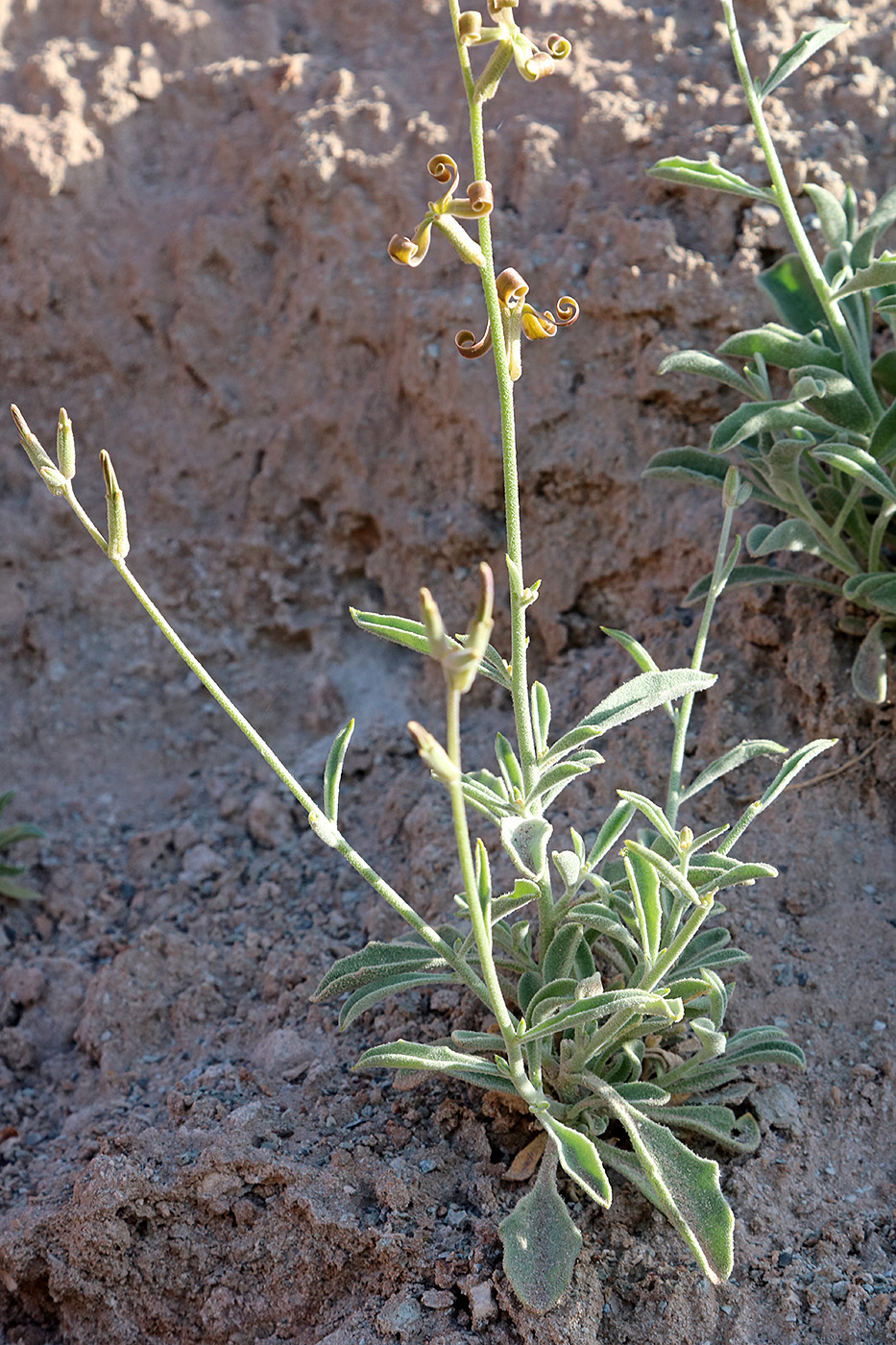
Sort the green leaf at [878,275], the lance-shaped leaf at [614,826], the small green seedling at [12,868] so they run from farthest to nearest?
1. the small green seedling at [12,868]
2. the green leaf at [878,275]
3. the lance-shaped leaf at [614,826]

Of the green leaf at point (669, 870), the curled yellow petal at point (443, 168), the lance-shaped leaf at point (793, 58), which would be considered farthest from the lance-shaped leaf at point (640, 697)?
the lance-shaped leaf at point (793, 58)

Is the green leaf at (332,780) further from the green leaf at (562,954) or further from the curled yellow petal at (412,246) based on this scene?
the curled yellow petal at (412,246)

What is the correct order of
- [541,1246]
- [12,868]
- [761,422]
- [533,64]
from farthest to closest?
1. [12,868]
2. [761,422]
3. [541,1246]
4. [533,64]

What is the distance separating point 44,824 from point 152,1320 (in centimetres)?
164

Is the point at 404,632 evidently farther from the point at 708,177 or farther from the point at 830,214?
the point at 830,214

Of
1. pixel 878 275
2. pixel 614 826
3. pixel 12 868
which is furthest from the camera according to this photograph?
pixel 12 868

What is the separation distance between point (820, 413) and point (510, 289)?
123cm

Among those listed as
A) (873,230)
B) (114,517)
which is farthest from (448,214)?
(873,230)

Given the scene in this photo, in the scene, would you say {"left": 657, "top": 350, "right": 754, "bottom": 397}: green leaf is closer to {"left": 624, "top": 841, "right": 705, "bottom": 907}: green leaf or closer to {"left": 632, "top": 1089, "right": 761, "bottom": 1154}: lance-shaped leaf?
{"left": 624, "top": 841, "right": 705, "bottom": 907}: green leaf

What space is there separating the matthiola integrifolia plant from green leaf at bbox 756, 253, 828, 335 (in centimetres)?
92

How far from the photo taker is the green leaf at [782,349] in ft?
8.50

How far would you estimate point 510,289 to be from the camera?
5.47 ft

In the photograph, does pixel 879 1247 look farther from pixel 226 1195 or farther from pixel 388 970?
pixel 226 1195

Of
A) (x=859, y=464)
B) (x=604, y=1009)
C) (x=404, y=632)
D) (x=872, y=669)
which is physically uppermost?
(x=859, y=464)
